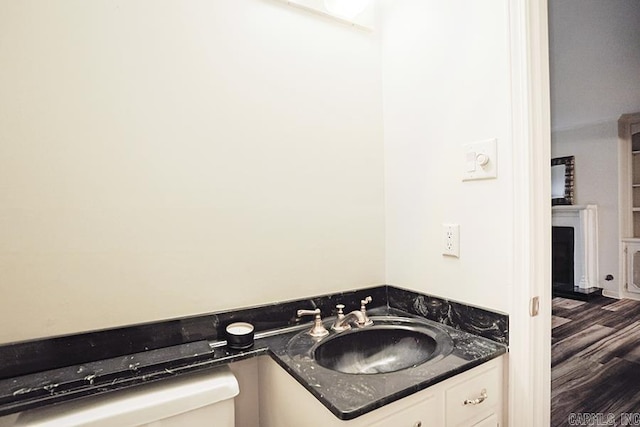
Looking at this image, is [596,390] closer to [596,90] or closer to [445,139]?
[445,139]

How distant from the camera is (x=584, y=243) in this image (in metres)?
4.58

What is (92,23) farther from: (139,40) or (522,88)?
(522,88)

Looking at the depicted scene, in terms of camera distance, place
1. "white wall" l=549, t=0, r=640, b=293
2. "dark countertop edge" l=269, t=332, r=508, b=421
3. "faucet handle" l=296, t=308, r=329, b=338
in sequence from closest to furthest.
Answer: "dark countertop edge" l=269, t=332, r=508, b=421, "faucet handle" l=296, t=308, r=329, b=338, "white wall" l=549, t=0, r=640, b=293

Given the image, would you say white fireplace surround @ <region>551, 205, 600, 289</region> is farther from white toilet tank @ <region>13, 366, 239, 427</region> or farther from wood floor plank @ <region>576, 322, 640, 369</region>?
white toilet tank @ <region>13, 366, 239, 427</region>

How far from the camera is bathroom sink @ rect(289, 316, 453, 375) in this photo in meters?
1.17

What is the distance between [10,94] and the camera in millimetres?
917

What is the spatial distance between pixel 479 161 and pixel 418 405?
79 centimetres

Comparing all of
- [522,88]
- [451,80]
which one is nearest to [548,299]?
[522,88]

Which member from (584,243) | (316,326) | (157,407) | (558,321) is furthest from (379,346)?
(584,243)

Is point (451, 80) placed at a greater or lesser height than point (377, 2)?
lesser

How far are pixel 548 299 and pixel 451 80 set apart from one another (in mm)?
841

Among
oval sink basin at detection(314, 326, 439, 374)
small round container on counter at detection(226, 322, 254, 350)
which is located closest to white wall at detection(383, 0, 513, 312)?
oval sink basin at detection(314, 326, 439, 374)

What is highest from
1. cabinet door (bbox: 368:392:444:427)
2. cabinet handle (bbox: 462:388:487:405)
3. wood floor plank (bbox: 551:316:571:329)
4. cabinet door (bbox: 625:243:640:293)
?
cabinet door (bbox: 368:392:444:427)

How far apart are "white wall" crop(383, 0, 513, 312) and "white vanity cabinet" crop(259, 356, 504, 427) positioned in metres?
0.26
